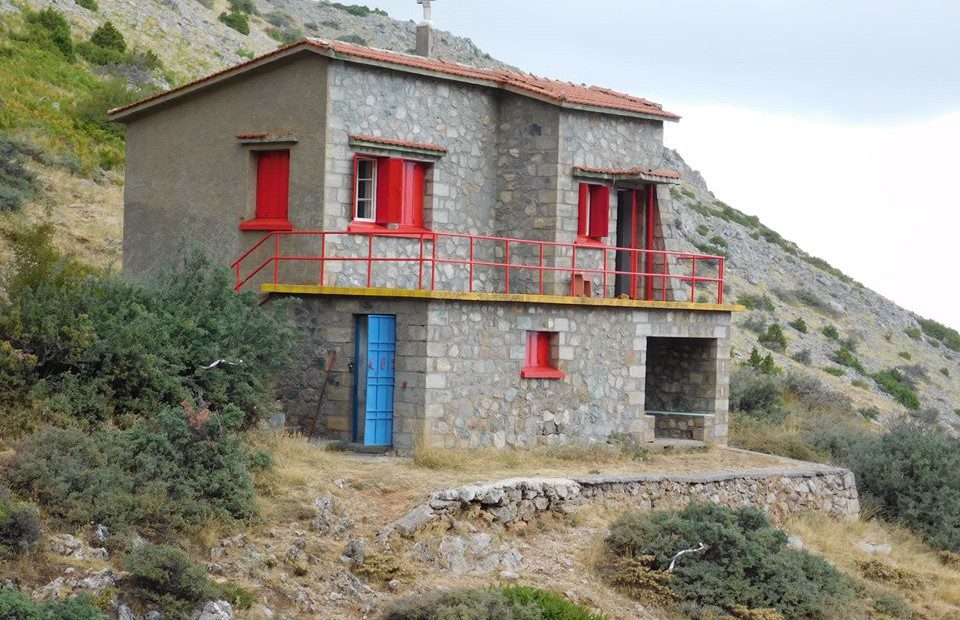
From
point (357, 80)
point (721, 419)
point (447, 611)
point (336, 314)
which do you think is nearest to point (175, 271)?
point (336, 314)

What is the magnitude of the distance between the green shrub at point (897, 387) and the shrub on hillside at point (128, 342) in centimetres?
3131

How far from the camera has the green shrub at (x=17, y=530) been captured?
12.5 metres

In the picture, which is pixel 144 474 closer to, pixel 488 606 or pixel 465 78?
pixel 488 606

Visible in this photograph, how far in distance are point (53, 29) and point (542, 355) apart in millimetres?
28020

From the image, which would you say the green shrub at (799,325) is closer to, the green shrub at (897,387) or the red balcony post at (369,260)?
the green shrub at (897,387)

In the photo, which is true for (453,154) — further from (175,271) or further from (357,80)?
(175,271)

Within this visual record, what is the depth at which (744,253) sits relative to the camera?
185 feet

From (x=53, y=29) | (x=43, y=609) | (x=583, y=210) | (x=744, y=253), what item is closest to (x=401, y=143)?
(x=583, y=210)

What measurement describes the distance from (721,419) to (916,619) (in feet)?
21.9

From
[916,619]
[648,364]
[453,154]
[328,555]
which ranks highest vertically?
[453,154]

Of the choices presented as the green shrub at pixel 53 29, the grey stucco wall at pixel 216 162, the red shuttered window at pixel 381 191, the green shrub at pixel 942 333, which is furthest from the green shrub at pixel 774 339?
the grey stucco wall at pixel 216 162

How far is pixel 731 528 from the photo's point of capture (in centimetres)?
1653

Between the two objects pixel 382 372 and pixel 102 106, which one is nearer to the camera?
pixel 382 372

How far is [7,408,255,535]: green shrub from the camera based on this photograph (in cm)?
1391
